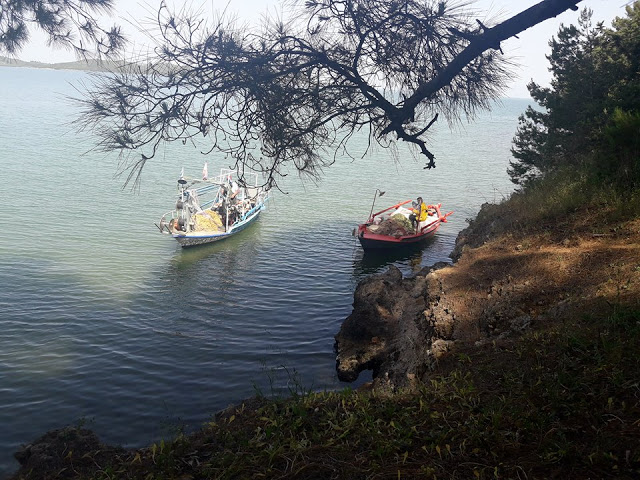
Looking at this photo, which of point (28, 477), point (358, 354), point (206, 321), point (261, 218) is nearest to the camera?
point (28, 477)

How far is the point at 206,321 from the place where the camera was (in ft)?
57.2

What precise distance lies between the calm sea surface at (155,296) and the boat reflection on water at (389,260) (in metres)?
0.15

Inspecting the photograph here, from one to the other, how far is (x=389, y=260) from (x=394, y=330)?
12115mm

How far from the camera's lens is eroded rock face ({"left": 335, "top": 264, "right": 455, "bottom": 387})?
9898 millimetres

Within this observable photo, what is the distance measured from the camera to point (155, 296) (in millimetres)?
19641

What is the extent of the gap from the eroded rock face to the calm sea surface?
0.77m

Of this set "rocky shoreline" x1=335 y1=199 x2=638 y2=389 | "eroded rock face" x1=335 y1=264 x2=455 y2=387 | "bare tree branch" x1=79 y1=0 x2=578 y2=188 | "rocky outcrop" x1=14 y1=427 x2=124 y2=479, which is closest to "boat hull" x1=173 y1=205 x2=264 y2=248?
"eroded rock face" x1=335 y1=264 x2=455 y2=387

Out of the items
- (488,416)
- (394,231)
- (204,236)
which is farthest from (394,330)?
(204,236)

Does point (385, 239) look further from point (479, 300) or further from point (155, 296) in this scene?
point (479, 300)

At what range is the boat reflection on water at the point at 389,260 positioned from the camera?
23705mm

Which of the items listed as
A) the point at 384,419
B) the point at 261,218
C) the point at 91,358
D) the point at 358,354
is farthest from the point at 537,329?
the point at 261,218

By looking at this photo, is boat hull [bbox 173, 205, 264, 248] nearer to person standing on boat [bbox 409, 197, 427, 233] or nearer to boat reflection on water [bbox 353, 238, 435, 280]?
boat reflection on water [bbox 353, 238, 435, 280]

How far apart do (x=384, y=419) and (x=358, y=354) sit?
7.83m

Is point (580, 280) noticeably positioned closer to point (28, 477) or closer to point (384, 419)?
point (384, 419)
